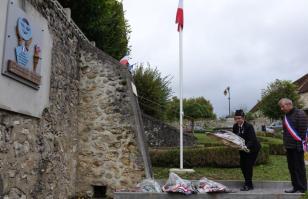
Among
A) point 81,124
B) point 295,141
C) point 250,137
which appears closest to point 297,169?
point 295,141

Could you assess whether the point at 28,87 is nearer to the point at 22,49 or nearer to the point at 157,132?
the point at 22,49

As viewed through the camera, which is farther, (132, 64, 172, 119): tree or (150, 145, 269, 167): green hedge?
(132, 64, 172, 119): tree

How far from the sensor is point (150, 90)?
18203 millimetres

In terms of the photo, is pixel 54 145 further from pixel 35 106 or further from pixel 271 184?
pixel 271 184

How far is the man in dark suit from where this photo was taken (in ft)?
19.8

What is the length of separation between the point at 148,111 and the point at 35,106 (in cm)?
1246

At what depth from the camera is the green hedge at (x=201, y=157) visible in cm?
1148

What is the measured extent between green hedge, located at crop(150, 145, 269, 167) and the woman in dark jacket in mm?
4619

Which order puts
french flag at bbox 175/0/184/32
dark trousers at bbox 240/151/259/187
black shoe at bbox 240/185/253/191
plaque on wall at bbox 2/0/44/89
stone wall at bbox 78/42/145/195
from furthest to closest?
french flag at bbox 175/0/184/32 → stone wall at bbox 78/42/145/195 → dark trousers at bbox 240/151/259/187 → black shoe at bbox 240/185/253/191 → plaque on wall at bbox 2/0/44/89

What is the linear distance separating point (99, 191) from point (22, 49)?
432 cm

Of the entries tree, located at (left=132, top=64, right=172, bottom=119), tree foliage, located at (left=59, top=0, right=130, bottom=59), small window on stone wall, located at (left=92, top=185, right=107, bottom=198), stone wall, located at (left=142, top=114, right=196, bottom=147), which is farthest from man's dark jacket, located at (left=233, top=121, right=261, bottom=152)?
tree, located at (left=132, top=64, right=172, bottom=119)

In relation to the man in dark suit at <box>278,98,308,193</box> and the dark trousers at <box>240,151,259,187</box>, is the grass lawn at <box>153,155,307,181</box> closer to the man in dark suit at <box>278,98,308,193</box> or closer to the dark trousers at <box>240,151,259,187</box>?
the dark trousers at <box>240,151,259,187</box>

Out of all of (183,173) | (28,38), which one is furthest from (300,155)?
(28,38)

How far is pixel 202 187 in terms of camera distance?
5848 mm
